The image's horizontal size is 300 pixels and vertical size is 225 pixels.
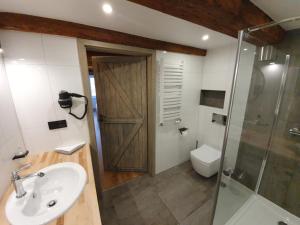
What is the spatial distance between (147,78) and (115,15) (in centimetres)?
101

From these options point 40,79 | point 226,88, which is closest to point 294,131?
point 226,88

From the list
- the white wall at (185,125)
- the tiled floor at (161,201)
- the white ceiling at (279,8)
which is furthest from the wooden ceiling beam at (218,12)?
the tiled floor at (161,201)

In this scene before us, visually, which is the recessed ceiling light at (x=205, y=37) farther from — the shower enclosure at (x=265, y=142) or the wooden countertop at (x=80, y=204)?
the wooden countertop at (x=80, y=204)

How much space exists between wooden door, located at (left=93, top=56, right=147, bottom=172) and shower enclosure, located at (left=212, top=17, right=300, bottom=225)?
1.30 meters

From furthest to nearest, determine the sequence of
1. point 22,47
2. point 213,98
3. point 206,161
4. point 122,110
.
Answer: point 213,98 → point 122,110 → point 206,161 → point 22,47

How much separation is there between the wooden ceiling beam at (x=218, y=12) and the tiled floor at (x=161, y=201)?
2047 mm

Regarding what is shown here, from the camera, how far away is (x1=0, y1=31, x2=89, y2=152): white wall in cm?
111

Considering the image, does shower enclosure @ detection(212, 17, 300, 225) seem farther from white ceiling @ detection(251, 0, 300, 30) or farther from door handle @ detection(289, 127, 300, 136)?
white ceiling @ detection(251, 0, 300, 30)

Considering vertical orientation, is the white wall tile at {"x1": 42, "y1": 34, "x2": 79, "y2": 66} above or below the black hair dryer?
above

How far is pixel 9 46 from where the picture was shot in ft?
3.52

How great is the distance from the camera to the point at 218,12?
0.79m

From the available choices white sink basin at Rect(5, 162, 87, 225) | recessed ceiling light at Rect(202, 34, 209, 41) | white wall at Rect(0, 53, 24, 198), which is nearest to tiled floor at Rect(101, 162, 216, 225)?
white sink basin at Rect(5, 162, 87, 225)

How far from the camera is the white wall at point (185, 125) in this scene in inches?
85.0

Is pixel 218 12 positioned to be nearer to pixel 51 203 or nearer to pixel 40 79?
pixel 40 79
